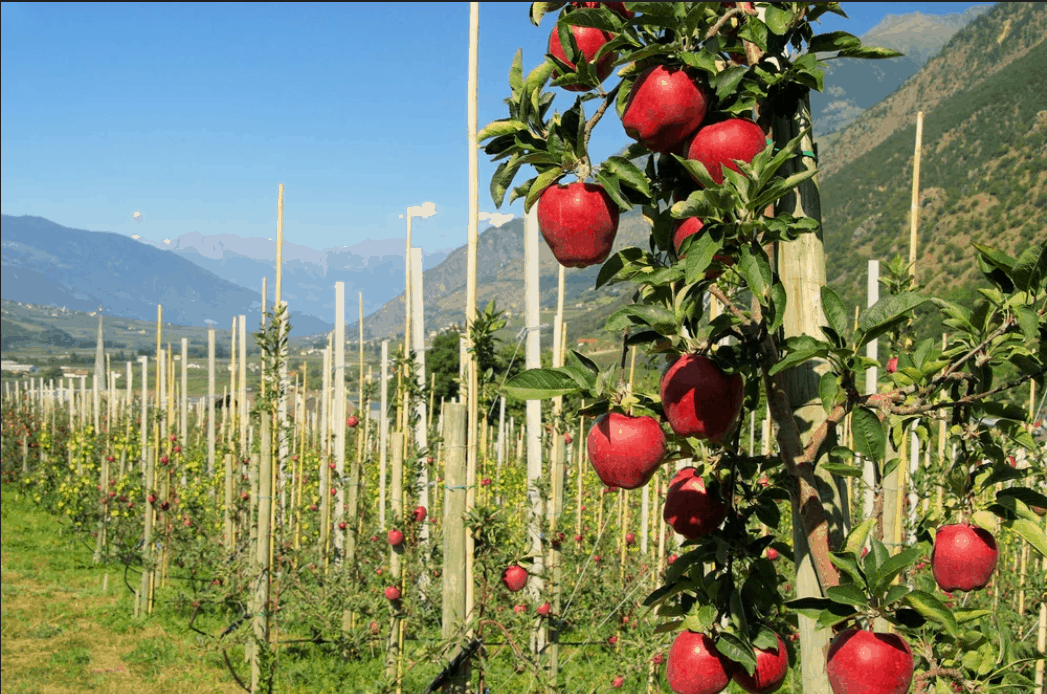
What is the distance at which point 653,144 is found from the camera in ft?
2.97

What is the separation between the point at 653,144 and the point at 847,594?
1.84 ft

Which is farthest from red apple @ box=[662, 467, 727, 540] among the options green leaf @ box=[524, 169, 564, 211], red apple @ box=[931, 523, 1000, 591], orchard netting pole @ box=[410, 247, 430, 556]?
orchard netting pole @ box=[410, 247, 430, 556]

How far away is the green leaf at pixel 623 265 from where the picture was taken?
3.21ft

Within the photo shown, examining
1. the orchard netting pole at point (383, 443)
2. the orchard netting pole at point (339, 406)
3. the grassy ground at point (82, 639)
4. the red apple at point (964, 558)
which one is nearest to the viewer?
the red apple at point (964, 558)

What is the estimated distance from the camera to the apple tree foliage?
2.76 feet

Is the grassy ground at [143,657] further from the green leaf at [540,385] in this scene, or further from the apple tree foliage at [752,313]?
the green leaf at [540,385]

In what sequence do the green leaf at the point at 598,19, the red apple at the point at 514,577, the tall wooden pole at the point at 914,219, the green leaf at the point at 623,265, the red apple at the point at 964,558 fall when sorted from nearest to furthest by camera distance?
the green leaf at the point at 598,19 → the green leaf at the point at 623,265 → the red apple at the point at 964,558 → the tall wooden pole at the point at 914,219 → the red apple at the point at 514,577

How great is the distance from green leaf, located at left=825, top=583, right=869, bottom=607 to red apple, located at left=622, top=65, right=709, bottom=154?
54cm

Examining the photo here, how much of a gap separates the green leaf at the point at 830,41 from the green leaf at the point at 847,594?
25.3 inches

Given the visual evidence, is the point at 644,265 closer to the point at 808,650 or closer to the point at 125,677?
the point at 808,650

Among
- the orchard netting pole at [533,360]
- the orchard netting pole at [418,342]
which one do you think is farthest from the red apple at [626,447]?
the orchard netting pole at [418,342]

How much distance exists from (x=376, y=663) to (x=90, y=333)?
168148 mm

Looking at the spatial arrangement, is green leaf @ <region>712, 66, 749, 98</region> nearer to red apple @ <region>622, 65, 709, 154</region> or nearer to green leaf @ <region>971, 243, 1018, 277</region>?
red apple @ <region>622, 65, 709, 154</region>

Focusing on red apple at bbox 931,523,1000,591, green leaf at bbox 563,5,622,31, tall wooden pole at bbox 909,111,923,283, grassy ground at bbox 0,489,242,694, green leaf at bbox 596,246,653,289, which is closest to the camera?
green leaf at bbox 563,5,622,31
